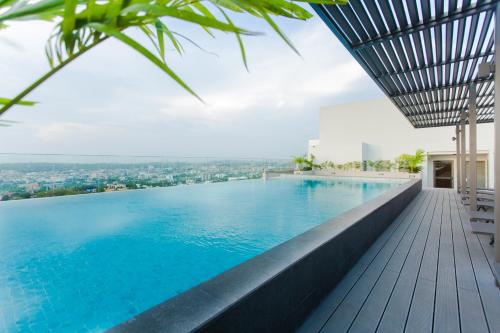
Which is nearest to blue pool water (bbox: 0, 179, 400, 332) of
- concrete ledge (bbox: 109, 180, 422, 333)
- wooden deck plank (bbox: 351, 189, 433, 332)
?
concrete ledge (bbox: 109, 180, 422, 333)

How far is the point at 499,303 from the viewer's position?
1.91 meters

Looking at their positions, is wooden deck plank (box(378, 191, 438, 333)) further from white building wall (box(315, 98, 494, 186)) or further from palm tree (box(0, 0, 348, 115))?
white building wall (box(315, 98, 494, 186))

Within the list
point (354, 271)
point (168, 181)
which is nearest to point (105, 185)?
point (168, 181)

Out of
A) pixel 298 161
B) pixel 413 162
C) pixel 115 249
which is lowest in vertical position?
pixel 115 249

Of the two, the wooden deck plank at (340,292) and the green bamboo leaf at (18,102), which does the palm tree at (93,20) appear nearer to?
the green bamboo leaf at (18,102)

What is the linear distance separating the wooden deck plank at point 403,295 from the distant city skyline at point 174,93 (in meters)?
1.84

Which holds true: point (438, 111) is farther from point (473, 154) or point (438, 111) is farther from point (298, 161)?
point (298, 161)

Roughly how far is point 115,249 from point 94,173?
6.27m

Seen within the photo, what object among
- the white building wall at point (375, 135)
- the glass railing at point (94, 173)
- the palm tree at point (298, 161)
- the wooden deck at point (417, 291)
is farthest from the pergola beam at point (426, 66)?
the palm tree at point (298, 161)

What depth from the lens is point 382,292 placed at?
6.84 feet

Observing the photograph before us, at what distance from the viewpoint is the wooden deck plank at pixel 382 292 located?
169 cm

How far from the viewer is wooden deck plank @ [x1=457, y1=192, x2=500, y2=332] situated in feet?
5.76

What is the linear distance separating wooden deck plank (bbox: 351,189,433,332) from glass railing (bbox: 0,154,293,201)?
32.2 ft

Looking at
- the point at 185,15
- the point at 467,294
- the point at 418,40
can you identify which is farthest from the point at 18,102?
the point at 418,40
